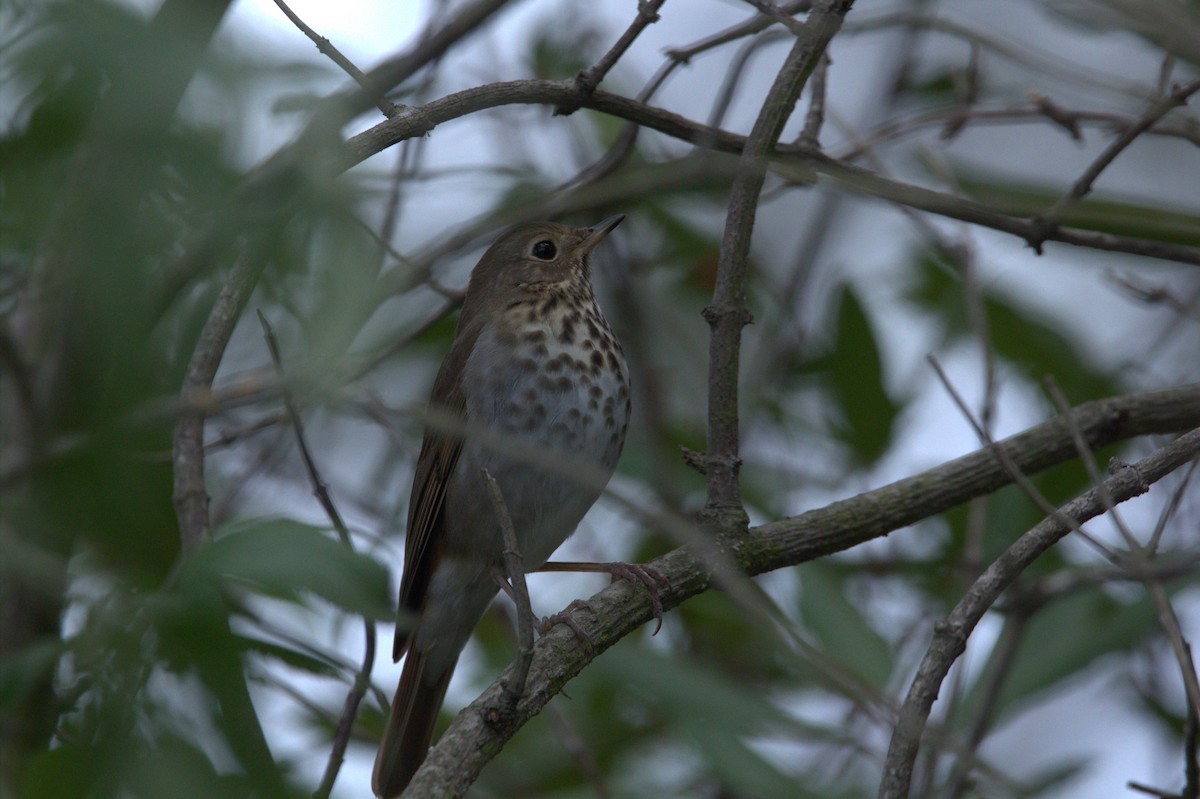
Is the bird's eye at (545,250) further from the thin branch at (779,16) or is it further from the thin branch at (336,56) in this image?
the thin branch at (336,56)

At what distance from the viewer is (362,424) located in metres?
5.62

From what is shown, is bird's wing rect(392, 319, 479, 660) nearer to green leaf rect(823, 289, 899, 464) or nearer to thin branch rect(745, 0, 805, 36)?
green leaf rect(823, 289, 899, 464)

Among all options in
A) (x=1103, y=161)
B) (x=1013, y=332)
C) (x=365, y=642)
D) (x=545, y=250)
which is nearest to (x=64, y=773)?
(x=365, y=642)

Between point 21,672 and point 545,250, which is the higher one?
point 545,250

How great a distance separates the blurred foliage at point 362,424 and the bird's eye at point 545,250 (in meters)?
0.23

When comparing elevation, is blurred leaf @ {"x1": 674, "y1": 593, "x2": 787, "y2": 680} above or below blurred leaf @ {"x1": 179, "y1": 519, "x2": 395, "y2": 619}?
above

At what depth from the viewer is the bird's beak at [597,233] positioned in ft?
14.2

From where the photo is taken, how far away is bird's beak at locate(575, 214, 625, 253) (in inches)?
170

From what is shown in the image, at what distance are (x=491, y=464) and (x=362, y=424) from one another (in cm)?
175

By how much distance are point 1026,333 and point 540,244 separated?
1870mm

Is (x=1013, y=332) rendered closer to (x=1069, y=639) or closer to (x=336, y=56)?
(x=1069, y=639)

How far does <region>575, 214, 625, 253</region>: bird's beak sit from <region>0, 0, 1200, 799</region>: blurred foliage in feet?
0.73

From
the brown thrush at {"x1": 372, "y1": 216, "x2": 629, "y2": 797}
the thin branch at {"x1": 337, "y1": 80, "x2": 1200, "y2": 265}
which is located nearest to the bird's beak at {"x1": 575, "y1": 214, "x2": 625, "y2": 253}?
the brown thrush at {"x1": 372, "y1": 216, "x2": 629, "y2": 797}

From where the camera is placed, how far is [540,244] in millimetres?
4617
